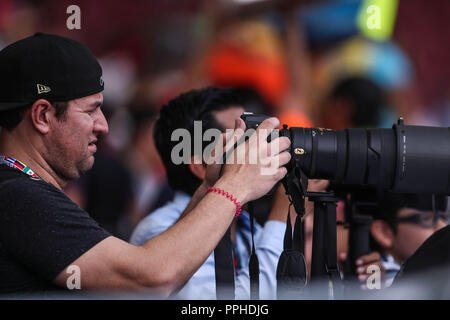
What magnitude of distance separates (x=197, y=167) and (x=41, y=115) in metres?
0.70

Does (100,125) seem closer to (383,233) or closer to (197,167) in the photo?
(197,167)

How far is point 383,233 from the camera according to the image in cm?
193

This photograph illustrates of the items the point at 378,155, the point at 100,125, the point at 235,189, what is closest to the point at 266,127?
the point at 235,189

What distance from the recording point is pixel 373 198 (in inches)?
66.1

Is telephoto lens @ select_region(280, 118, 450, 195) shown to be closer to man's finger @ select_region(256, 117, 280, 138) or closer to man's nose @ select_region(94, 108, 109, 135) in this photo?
man's finger @ select_region(256, 117, 280, 138)

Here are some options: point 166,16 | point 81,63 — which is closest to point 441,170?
point 81,63

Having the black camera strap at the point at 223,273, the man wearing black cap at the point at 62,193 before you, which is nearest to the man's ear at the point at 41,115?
the man wearing black cap at the point at 62,193

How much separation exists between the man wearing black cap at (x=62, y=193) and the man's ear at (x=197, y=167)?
545 millimetres

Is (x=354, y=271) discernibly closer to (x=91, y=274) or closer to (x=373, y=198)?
(x=373, y=198)

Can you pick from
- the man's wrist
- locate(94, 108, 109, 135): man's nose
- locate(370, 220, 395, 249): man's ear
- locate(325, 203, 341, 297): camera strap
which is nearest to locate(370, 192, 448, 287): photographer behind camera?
locate(370, 220, 395, 249): man's ear

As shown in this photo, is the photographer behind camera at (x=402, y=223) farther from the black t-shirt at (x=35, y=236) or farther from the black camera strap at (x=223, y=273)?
the black t-shirt at (x=35, y=236)

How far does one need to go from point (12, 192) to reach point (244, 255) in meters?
0.93

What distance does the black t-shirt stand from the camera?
1110 mm

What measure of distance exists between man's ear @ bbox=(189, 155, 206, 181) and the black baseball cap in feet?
2.12
